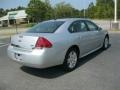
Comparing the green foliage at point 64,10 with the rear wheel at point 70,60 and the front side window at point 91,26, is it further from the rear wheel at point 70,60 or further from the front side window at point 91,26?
the rear wheel at point 70,60

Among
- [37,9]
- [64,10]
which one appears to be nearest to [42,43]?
[37,9]

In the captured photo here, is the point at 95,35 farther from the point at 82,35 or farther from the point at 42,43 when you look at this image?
the point at 42,43

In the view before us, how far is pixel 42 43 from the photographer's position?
619cm

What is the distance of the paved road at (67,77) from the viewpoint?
5.73 m

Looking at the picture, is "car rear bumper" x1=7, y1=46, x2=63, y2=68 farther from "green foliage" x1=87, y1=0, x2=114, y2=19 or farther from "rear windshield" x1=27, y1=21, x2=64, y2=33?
"green foliage" x1=87, y1=0, x2=114, y2=19

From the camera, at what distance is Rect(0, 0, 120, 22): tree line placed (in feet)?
199

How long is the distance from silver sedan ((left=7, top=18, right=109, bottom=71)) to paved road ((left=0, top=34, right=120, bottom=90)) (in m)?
0.40

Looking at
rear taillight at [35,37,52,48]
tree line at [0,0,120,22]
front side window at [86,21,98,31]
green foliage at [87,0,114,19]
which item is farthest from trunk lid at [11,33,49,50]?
green foliage at [87,0,114,19]

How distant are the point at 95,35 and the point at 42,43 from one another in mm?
3097

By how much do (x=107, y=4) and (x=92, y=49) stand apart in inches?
3088

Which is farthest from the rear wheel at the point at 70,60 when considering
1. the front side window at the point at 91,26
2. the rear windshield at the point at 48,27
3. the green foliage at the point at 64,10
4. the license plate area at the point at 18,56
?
the green foliage at the point at 64,10

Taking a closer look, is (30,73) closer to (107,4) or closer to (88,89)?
(88,89)

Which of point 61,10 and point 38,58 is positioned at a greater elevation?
point 61,10

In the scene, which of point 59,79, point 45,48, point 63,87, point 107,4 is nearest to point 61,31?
point 45,48
